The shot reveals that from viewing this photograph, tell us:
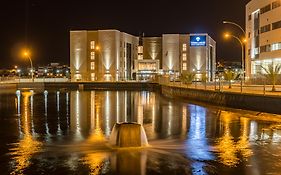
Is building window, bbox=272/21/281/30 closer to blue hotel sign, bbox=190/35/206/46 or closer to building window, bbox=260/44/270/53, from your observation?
building window, bbox=260/44/270/53

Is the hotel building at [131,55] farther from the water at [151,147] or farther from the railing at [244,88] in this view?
the water at [151,147]

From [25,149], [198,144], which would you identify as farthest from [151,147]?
[25,149]

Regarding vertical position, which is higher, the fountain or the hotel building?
the hotel building

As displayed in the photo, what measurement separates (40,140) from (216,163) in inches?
298

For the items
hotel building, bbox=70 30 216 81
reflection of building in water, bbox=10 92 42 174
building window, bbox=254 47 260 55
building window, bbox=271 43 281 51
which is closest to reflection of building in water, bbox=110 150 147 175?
reflection of building in water, bbox=10 92 42 174

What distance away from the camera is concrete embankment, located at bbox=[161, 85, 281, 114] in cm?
2601

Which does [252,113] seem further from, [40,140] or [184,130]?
[40,140]

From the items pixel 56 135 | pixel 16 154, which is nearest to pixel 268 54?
pixel 56 135

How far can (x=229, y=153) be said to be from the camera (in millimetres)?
14164

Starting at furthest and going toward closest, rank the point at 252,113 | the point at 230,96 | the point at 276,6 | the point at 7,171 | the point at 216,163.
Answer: the point at 276,6 < the point at 230,96 < the point at 252,113 < the point at 216,163 < the point at 7,171

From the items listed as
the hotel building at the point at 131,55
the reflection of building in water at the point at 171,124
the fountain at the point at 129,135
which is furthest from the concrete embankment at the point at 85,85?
the fountain at the point at 129,135

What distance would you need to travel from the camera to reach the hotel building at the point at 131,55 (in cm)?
10588

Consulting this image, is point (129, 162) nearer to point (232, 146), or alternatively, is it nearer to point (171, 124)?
point (232, 146)

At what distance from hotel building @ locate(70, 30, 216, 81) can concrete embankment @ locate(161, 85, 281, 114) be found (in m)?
63.4
